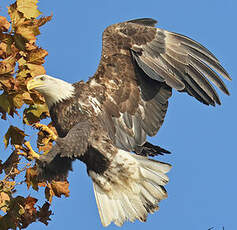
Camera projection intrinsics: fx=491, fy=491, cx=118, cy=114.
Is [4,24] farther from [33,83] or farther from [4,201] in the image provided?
[4,201]

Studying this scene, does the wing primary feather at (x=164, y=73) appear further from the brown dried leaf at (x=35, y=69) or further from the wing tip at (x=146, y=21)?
the brown dried leaf at (x=35, y=69)

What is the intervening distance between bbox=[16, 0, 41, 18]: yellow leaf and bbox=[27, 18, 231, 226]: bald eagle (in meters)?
1.20

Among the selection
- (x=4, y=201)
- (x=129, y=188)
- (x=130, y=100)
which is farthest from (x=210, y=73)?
(x=4, y=201)

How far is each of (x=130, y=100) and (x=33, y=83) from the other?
136 cm

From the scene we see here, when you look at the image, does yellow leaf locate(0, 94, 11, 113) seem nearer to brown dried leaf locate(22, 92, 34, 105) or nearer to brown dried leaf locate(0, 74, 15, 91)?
brown dried leaf locate(0, 74, 15, 91)

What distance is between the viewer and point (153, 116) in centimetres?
529

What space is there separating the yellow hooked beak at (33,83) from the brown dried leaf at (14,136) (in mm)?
369

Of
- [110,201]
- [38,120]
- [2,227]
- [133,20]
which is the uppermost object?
[133,20]

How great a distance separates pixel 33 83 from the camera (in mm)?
4297

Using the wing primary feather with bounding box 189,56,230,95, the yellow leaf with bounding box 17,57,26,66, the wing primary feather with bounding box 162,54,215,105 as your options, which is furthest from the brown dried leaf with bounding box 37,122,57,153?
the wing primary feather with bounding box 189,56,230,95

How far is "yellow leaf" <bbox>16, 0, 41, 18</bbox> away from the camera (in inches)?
151

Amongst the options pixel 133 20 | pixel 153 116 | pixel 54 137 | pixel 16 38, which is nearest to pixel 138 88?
pixel 153 116

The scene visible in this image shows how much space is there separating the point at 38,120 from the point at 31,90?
29 centimetres

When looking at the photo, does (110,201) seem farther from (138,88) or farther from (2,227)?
(2,227)
